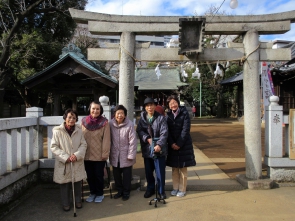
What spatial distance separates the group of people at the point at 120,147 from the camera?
3.91m

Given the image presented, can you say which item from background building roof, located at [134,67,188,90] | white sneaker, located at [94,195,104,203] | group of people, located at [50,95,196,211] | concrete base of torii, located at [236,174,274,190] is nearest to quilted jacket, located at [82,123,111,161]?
group of people, located at [50,95,196,211]

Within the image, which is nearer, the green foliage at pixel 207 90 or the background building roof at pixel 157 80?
the background building roof at pixel 157 80

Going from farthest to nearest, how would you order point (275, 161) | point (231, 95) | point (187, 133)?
point (231, 95), point (275, 161), point (187, 133)

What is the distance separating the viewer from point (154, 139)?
420cm

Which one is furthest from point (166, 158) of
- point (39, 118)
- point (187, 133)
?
point (39, 118)

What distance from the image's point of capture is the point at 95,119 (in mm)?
4180

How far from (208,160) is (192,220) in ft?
13.0

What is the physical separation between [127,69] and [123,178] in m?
2.15

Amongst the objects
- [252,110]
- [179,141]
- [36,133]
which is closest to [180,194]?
[179,141]

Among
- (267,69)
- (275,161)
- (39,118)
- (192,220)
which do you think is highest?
(267,69)

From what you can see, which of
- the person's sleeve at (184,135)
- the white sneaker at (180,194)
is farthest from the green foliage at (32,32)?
the white sneaker at (180,194)

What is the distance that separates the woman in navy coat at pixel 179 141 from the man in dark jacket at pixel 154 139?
21cm

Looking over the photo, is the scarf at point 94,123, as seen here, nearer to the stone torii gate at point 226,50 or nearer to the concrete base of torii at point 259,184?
the stone torii gate at point 226,50

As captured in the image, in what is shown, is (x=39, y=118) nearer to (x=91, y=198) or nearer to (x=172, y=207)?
(x=91, y=198)
